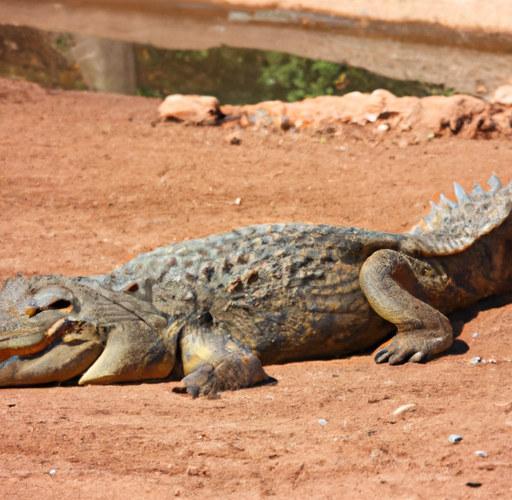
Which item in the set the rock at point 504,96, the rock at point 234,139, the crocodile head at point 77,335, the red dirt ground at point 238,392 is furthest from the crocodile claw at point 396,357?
the rock at point 504,96

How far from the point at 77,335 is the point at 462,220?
3512 mm

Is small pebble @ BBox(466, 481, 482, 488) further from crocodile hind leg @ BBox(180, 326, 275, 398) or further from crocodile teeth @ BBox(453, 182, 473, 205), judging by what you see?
crocodile teeth @ BBox(453, 182, 473, 205)

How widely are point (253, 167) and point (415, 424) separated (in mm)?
5256

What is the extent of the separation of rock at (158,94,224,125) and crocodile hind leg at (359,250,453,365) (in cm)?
508

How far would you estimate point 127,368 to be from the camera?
16.3 ft

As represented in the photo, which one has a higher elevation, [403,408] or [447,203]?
[447,203]

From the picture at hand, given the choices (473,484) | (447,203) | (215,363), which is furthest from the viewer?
(447,203)

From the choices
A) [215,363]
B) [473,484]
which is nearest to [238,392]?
[215,363]

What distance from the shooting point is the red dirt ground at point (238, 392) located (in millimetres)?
3678

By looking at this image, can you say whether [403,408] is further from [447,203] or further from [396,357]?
[447,203]

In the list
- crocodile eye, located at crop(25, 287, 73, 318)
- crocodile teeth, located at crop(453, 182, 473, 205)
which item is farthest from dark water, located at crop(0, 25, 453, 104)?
crocodile eye, located at crop(25, 287, 73, 318)

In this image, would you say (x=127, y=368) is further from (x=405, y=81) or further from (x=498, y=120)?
(x=405, y=81)

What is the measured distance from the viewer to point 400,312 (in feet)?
18.0

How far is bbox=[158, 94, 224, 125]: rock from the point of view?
10.1m
